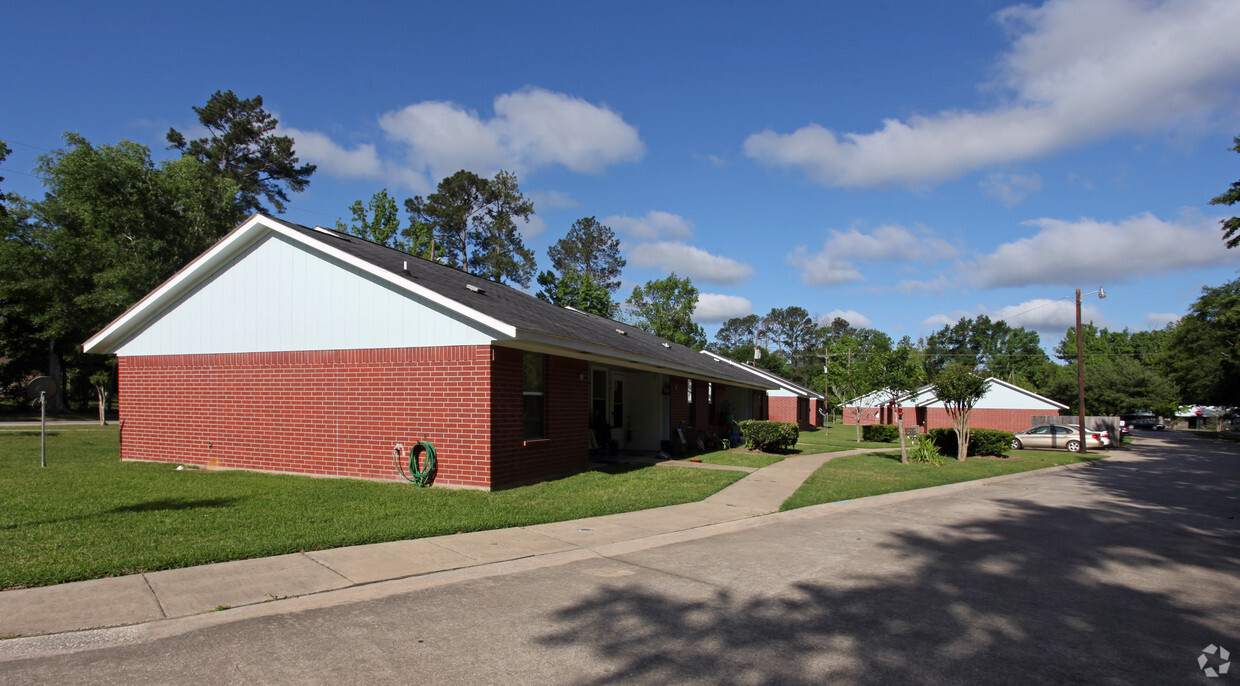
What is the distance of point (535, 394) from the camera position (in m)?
12.7

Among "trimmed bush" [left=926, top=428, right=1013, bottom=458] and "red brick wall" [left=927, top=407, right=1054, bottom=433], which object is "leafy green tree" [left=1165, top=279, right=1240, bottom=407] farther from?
"trimmed bush" [left=926, top=428, right=1013, bottom=458]

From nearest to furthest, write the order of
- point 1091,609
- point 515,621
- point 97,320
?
point 515,621 → point 1091,609 → point 97,320

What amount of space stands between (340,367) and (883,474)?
1303 centimetres

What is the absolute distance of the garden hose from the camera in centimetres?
1130

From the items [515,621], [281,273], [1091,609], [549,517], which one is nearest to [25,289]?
[281,273]

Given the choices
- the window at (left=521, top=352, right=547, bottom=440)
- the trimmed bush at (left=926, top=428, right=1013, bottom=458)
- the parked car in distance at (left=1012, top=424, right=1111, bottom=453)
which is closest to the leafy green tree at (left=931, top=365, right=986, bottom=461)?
the trimmed bush at (left=926, top=428, right=1013, bottom=458)

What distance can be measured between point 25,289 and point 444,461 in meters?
36.3

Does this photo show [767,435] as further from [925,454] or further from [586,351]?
[586,351]

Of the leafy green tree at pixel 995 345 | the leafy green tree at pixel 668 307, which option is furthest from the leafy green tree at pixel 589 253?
the leafy green tree at pixel 995 345

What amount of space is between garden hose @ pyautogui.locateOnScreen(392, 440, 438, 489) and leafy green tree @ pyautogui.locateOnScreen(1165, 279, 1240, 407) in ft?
165

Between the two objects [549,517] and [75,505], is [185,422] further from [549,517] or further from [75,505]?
[549,517]

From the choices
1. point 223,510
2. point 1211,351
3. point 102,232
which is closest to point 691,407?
point 223,510

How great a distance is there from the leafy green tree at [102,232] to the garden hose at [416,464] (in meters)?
25.9

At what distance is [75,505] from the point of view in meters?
8.88
